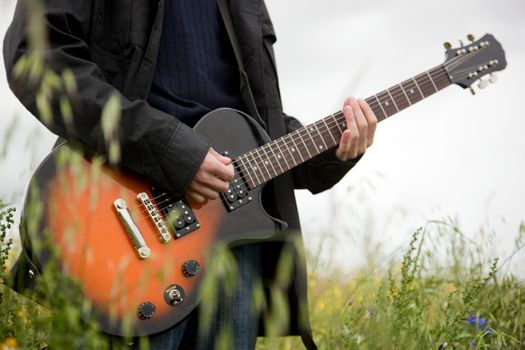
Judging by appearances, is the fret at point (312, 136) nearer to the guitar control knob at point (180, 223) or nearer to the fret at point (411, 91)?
the fret at point (411, 91)

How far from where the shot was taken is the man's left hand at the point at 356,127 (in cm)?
236

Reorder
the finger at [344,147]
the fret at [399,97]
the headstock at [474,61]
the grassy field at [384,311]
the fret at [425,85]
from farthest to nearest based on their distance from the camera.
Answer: the headstock at [474,61] → the fret at [425,85] → the fret at [399,97] → the finger at [344,147] → the grassy field at [384,311]

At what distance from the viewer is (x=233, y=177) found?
80.2 inches

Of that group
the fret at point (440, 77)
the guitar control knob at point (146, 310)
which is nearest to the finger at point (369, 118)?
the fret at point (440, 77)

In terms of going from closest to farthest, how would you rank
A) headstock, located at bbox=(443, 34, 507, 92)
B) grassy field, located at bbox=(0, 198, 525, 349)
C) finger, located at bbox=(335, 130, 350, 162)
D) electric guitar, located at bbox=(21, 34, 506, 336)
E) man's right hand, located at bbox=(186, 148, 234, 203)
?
grassy field, located at bbox=(0, 198, 525, 349)
electric guitar, located at bbox=(21, 34, 506, 336)
man's right hand, located at bbox=(186, 148, 234, 203)
finger, located at bbox=(335, 130, 350, 162)
headstock, located at bbox=(443, 34, 507, 92)

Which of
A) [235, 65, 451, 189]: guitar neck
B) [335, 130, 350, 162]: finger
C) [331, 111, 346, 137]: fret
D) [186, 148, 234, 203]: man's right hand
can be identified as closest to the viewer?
[186, 148, 234, 203]: man's right hand

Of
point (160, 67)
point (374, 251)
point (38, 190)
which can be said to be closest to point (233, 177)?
point (160, 67)

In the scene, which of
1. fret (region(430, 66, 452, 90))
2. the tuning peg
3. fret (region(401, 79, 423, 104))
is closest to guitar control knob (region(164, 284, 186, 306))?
fret (region(401, 79, 423, 104))

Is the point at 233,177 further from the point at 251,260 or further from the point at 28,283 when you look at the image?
the point at 28,283

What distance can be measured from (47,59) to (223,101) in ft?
1.94

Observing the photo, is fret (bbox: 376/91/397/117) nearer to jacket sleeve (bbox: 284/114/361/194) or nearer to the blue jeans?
jacket sleeve (bbox: 284/114/361/194)

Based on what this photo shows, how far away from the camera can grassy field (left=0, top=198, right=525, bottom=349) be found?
1094mm

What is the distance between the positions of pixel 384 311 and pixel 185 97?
2.92 feet

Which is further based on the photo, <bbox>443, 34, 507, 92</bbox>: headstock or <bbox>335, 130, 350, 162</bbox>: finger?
<bbox>443, 34, 507, 92</bbox>: headstock
